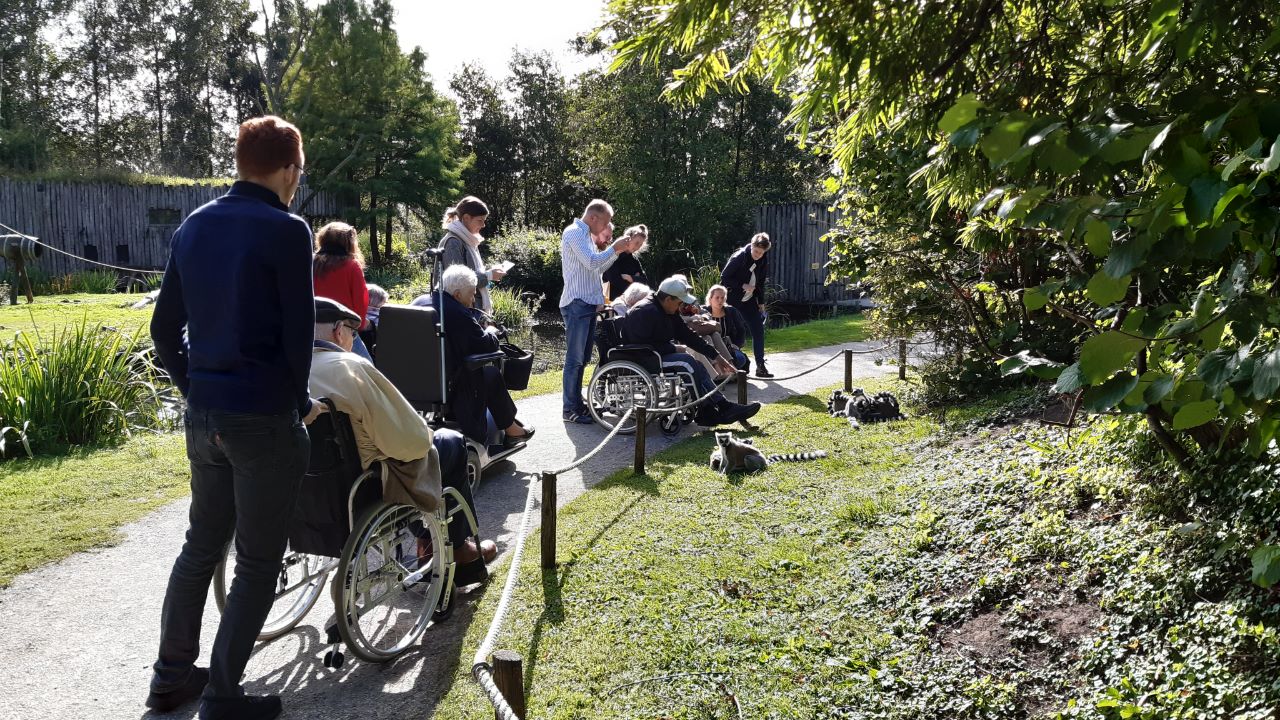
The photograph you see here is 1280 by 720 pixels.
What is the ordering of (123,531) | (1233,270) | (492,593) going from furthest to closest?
(123,531) < (492,593) < (1233,270)

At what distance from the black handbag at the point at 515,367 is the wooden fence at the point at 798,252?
16.8 meters

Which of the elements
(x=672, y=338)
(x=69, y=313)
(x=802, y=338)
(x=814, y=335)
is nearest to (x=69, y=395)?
(x=672, y=338)

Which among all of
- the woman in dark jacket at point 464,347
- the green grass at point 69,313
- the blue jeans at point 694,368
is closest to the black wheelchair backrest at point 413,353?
the woman in dark jacket at point 464,347

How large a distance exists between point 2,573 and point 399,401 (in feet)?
9.00

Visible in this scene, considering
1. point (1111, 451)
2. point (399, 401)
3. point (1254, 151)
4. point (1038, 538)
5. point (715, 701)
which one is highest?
point (1254, 151)

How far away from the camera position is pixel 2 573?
198 inches

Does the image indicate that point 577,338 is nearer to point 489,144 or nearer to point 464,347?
point 464,347

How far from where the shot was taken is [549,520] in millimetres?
4941

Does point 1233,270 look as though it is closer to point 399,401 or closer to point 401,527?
A: point 399,401

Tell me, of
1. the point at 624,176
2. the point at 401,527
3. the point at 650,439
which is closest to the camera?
the point at 401,527

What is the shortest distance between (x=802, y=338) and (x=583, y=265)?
828cm

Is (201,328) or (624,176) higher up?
(624,176)

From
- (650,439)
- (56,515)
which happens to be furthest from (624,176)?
(56,515)

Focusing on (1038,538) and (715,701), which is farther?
(1038,538)
